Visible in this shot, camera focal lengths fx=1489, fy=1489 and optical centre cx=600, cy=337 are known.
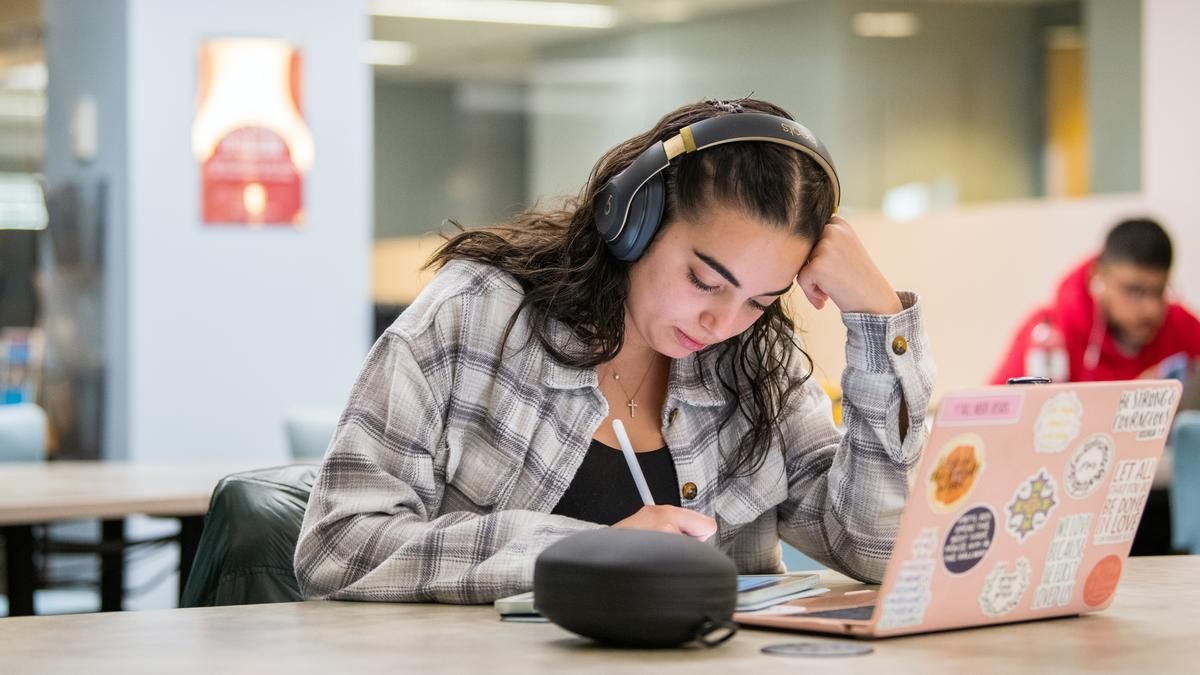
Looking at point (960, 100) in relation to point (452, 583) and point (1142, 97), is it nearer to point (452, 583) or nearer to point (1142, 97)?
point (1142, 97)

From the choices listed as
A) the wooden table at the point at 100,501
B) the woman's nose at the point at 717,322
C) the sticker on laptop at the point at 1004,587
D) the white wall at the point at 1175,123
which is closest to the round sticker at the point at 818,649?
the sticker on laptop at the point at 1004,587

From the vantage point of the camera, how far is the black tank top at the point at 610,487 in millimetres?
1358

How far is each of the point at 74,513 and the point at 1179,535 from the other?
2.03 meters

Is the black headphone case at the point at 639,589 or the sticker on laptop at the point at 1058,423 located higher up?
the sticker on laptop at the point at 1058,423

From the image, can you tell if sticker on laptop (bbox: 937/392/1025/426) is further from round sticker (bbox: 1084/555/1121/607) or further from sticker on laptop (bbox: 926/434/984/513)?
round sticker (bbox: 1084/555/1121/607)

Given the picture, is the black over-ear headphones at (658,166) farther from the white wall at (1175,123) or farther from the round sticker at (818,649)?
the white wall at (1175,123)

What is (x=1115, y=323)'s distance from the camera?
3.94 meters

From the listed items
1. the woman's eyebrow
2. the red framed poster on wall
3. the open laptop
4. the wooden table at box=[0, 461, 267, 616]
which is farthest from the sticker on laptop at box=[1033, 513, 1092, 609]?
the red framed poster on wall

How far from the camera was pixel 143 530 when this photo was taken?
13.6 ft

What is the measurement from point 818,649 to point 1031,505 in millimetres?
190

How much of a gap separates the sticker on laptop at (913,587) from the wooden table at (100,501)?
1.34 m

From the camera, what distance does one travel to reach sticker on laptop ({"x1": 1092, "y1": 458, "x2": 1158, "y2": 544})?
41.3 inches

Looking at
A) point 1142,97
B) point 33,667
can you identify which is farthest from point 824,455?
point 1142,97

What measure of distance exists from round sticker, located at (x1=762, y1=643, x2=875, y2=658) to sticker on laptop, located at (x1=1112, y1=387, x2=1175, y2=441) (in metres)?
0.26
